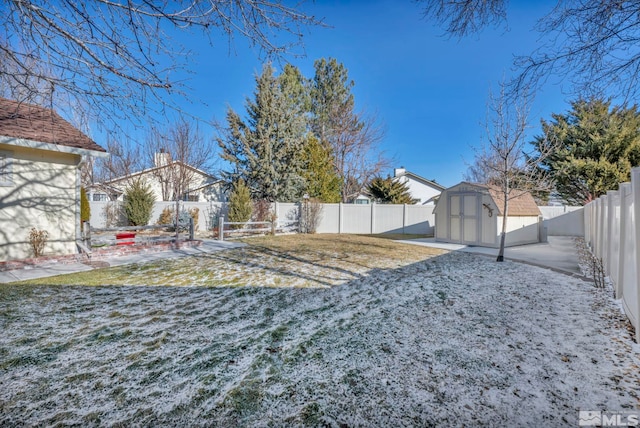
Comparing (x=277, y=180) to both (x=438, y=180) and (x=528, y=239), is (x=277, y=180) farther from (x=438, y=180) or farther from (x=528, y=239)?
(x=438, y=180)

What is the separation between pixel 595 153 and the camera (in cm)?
1755

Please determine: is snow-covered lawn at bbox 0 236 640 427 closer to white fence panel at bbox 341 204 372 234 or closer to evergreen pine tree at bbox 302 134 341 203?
white fence panel at bbox 341 204 372 234

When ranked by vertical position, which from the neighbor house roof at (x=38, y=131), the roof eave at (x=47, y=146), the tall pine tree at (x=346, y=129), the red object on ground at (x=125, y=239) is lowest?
the red object on ground at (x=125, y=239)

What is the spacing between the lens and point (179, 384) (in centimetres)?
226

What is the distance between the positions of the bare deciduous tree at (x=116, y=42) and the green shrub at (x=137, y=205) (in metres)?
12.3

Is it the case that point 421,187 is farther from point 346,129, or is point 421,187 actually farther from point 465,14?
point 465,14

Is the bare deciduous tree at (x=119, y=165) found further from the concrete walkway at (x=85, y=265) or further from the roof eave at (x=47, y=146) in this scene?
the roof eave at (x=47, y=146)

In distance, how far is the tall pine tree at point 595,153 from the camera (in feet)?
54.4

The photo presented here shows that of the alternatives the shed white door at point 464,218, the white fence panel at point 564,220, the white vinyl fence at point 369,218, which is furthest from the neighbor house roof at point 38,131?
the white fence panel at point 564,220

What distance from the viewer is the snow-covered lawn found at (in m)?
1.97

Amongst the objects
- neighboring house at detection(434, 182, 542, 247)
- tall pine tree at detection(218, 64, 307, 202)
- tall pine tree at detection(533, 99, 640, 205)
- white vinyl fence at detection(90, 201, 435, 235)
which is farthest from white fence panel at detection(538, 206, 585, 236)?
tall pine tree at detection(218, 64, 307, 202)

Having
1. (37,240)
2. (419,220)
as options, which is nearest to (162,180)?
(37,240)

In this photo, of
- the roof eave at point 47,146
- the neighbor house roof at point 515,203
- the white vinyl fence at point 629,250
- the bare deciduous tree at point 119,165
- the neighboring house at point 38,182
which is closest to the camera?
the white vinyl fence at point 629,250

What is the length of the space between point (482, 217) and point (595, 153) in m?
14.1
